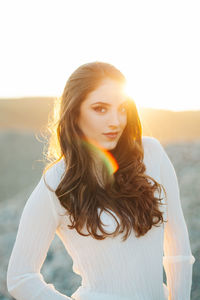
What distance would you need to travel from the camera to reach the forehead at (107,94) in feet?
6.77

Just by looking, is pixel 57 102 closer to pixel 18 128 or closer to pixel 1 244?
pixel 1 244

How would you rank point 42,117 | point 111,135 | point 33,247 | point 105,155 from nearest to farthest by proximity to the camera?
point 33,247 < point 111,135 < point 105,155 < point 42,117

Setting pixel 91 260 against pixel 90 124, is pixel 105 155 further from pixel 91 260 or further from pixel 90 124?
pixel 91 260

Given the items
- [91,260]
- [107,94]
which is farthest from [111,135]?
[91,260]

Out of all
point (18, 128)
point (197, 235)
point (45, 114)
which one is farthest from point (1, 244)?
point (45, 114)

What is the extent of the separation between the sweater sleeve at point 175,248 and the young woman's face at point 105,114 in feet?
1.41

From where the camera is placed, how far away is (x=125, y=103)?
217 cm

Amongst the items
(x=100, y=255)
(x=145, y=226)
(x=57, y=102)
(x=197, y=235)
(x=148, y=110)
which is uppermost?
(x=57, y=102)

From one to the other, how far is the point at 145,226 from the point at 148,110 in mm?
20849

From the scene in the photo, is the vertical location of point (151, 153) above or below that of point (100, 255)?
above

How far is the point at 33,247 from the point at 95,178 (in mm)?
531

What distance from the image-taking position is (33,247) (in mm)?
1988

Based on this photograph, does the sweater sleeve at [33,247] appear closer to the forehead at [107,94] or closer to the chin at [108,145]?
the chin at [108,145]

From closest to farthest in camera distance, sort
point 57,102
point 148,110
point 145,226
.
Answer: point 145,226 < point 57,102 < point 148,110
